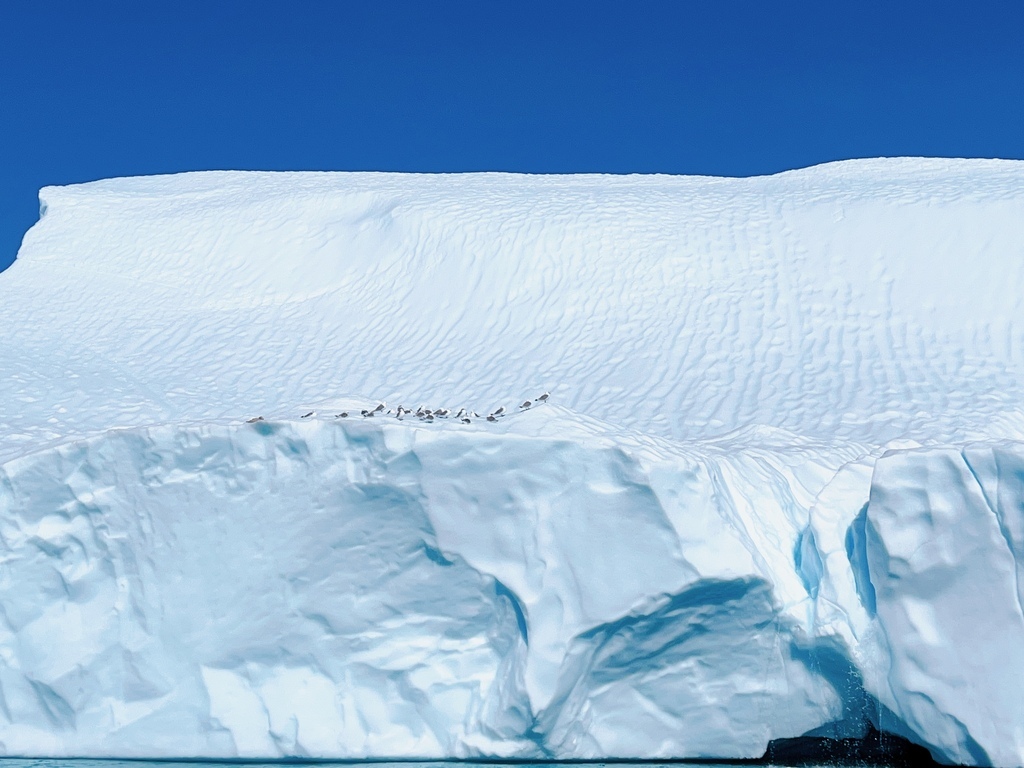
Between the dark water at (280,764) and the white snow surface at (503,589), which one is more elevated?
the white snow surface at (503,589)

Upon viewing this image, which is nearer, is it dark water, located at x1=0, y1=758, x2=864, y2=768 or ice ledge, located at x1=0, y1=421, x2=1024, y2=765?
ice ledge, located at x1=0, y1=421, x2=1024, y2=765

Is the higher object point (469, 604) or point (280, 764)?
point (469, 604)

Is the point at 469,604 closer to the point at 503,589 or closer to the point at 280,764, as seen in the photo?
the point at 503,589

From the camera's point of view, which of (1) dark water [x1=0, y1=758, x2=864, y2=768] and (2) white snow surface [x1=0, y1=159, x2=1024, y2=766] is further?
(1) dark water [x1=0, y1=758, x2=864, y2=768]

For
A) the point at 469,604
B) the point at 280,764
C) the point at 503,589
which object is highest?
the point at 503,589

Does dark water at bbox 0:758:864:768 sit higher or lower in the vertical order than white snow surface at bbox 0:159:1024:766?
lower

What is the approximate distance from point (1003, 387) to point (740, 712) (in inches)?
239

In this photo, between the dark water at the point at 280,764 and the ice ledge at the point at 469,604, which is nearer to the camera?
the ice ledge at the point at 469,604

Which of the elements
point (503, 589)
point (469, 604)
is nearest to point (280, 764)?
point (469, 604)

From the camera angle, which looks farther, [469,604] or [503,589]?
[469,604]

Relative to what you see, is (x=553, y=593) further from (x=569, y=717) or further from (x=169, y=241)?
(x=169, y=241)

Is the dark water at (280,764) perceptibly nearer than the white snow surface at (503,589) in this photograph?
No

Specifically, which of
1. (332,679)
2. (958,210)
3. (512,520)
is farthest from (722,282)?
(332,679)

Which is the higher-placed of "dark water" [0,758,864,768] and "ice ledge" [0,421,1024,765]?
"ice ledge" [0,421,1024,765]
